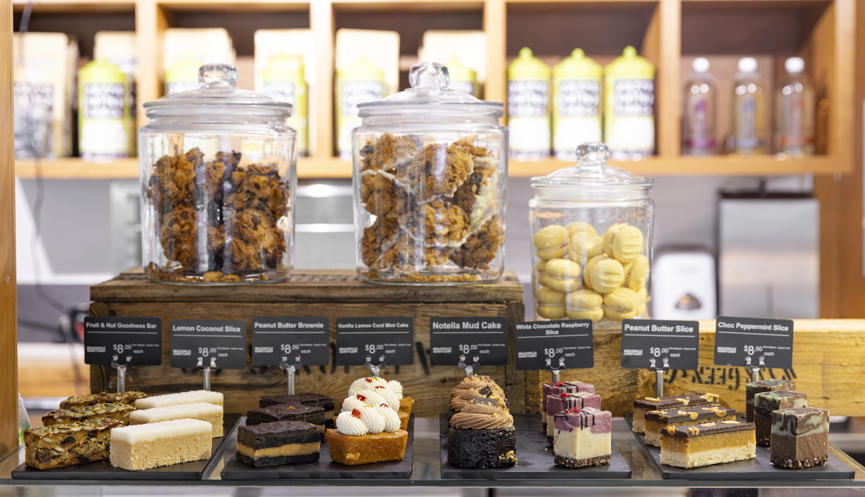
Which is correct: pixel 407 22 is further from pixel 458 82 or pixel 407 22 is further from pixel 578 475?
pixel 578 475

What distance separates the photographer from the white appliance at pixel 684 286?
2699 millimetres

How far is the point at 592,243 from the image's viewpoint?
128cm

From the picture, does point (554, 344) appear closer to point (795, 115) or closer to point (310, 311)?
point (310, 311)

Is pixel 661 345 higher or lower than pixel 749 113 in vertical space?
lower

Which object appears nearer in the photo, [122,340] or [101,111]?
[122,340]

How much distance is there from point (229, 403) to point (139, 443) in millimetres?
264

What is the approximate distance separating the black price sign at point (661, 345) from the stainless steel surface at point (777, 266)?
158 cm

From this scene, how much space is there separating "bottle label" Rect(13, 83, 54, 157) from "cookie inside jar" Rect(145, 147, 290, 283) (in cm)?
152

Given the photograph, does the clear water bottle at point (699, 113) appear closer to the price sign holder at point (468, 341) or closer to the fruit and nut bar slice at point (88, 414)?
the price sign holder at point (468, 341)

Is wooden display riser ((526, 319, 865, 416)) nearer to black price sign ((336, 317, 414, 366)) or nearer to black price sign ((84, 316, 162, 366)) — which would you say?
black price sign ((336, 317, 414, 366))

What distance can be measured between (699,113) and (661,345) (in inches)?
61.4

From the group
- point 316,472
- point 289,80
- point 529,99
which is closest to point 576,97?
point 529,99

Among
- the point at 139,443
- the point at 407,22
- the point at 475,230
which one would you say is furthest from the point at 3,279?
the point at 407,22

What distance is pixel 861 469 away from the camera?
1067 mm
